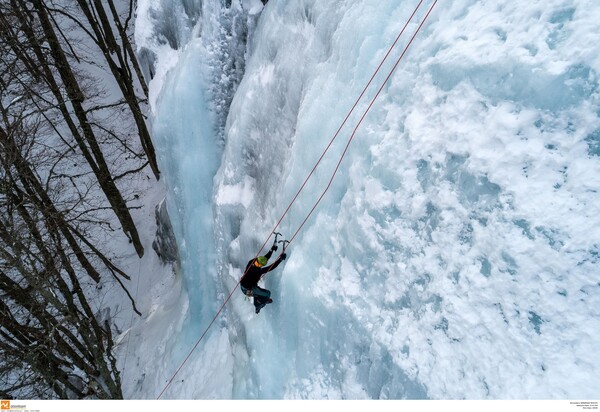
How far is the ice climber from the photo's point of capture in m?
4.00

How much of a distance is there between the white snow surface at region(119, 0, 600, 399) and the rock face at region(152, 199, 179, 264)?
12.5 feet

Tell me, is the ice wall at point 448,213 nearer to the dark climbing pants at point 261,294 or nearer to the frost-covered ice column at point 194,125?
the dark climbing pants at point 261,294

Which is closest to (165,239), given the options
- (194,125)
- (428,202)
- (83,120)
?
(83,120)

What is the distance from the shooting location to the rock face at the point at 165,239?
325 inches

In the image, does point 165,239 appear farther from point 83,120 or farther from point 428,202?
point 428,202

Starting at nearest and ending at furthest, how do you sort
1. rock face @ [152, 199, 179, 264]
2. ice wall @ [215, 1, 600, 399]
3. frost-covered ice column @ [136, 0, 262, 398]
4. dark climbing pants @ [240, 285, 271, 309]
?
ice wall @ [215, 1, 600, 399]
dark climbing pants @ [240, 285, 271, 309]
frost-covered ice column @ [136, 0, 262, 398]
rock face @ [152, 199, 179, 264]

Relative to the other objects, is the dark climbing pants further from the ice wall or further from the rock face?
the rock face

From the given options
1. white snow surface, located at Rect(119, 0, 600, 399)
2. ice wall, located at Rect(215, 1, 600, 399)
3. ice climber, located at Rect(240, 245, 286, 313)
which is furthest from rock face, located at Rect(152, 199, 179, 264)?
ice wall, located at Rect(215, 1, 600, 399)

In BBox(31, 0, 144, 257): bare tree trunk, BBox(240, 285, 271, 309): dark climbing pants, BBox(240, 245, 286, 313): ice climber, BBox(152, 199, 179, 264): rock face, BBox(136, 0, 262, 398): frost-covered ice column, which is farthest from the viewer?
BBox(152, 199, 179, 264): rock face

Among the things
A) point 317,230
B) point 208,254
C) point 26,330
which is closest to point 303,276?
point 317,230

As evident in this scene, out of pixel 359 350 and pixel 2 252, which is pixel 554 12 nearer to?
pixel 359 350

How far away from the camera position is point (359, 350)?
2.99 metres

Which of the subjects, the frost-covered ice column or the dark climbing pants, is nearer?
the dark climbing pants
